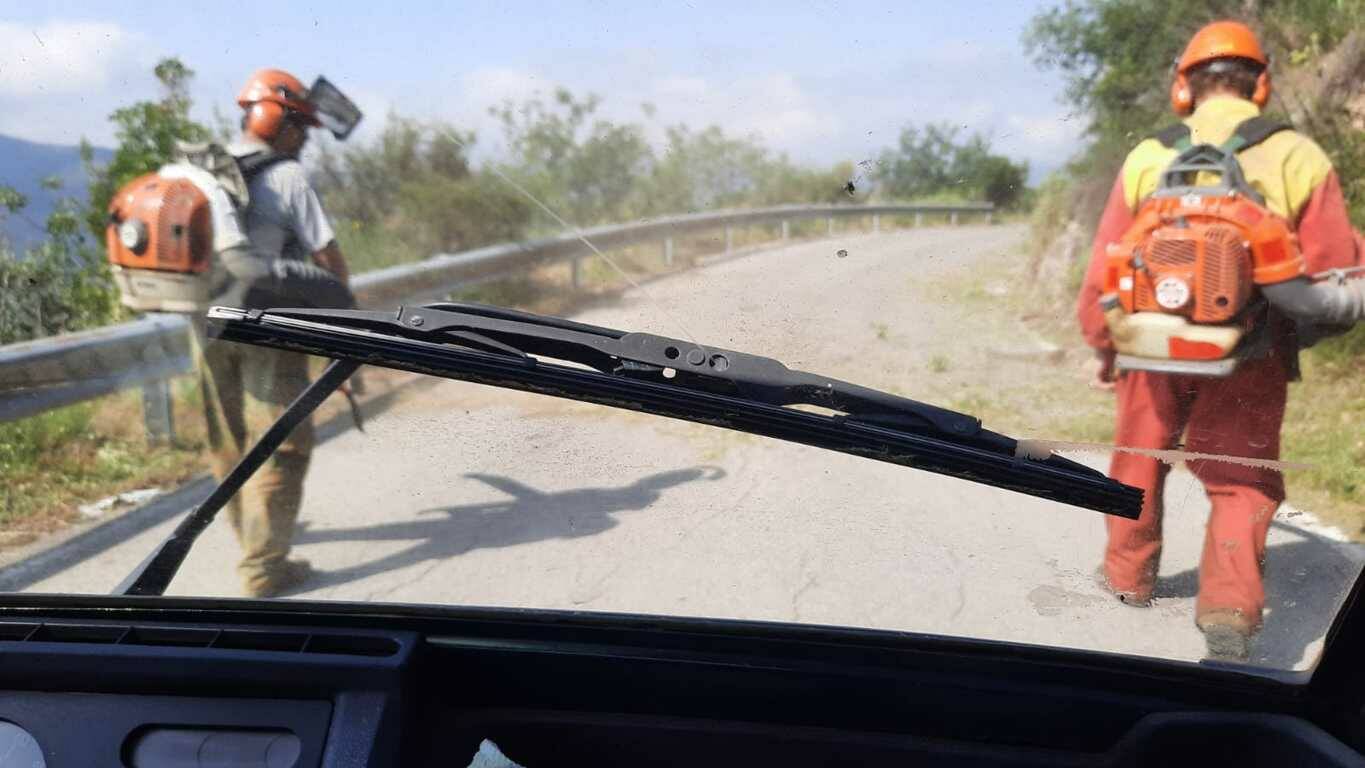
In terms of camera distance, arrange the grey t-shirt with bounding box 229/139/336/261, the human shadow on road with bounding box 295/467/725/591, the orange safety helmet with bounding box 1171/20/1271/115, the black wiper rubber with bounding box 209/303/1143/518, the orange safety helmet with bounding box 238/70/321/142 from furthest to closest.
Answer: the human shadow on road with bounding box 295/467/725/591, the grey t-shirt with bounding box 229/139/336/261, the black wiper rubber with bounding box 209/303/1143/518, the orange safety helmet with bounding box 238/70/321/142, the orange safety helmet with bounding box 1171/20/1271/115

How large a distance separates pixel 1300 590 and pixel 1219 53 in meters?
1.01

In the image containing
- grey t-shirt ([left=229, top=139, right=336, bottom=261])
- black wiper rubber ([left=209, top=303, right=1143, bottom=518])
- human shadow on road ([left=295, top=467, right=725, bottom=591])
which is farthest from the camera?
human shadow on road ([left=295, top=467, right=725, bottom=591])

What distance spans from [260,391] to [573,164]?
881mm

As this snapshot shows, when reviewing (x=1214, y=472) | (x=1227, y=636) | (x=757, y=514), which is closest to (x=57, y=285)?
(x=757, y=514)

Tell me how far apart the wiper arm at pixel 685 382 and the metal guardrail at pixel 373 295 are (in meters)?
0.12

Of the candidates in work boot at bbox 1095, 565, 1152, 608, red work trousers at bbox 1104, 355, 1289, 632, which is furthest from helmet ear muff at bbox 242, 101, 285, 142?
work boot at bbox 1095, 565, 1152, 608

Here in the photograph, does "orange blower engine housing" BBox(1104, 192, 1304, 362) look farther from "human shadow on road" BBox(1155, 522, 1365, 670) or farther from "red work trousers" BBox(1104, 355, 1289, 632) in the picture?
"human shadow on road" BBox(1155, 522, 1365, 670)

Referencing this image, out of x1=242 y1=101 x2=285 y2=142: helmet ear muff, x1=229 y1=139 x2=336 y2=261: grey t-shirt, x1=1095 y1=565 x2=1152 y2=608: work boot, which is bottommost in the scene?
x1=1095 y1=565 x2=1152 y2=608: work boot

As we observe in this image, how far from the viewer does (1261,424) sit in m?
2.14

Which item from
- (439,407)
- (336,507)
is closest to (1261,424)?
(439,407)

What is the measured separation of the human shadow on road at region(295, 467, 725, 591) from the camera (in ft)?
8.16

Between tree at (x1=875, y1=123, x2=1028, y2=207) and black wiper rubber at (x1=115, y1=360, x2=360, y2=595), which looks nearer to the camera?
tree at (x1=875, y1=123, x2=1028, y2=207)

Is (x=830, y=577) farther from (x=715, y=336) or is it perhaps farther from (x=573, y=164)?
(x=573, y=164)

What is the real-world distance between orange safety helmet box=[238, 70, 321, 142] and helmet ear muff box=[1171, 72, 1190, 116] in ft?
5.12
